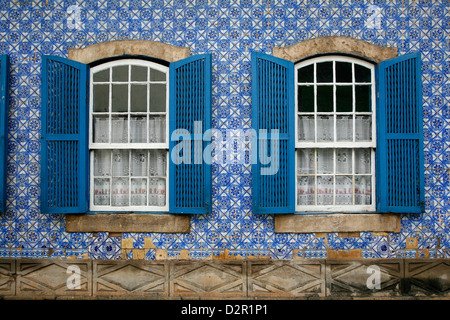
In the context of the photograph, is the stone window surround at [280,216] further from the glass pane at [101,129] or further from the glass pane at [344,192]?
the glass pane at [101,129]

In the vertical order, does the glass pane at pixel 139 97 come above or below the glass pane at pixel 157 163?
above

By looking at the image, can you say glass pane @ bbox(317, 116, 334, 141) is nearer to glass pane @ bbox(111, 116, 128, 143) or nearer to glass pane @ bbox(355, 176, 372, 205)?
glass pane @ bbox(355, 176, 372, 205)

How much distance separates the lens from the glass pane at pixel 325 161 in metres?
4.87

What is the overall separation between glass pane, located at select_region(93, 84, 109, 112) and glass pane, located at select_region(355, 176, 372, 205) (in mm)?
3398

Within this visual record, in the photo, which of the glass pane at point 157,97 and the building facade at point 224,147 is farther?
the glass pane at point 157,97

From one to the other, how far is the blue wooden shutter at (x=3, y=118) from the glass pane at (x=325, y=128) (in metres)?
4.00

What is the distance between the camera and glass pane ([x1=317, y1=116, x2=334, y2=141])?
484 centimetres

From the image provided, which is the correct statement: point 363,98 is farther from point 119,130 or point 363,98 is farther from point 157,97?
point 119,130

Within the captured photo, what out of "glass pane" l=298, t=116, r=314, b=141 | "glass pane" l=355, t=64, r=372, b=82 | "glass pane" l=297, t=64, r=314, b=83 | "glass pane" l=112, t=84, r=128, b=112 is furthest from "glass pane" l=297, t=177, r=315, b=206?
"glass pane" l=112, t=84, r=128, b=112

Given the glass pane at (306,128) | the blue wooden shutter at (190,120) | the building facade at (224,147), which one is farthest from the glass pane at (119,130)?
the glass pane at (306,128)

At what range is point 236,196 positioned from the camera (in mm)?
4766

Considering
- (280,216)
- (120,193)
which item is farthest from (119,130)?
(280,216)

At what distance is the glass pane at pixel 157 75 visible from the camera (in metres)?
4.87

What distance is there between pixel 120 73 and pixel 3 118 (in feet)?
5.16
